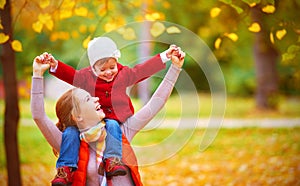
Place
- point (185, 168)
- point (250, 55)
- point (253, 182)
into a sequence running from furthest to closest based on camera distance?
point (250, 55) → point (185, 168) → point (253, 182)

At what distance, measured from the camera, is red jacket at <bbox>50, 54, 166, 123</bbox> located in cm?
313

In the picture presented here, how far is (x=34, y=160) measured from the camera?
301 inches

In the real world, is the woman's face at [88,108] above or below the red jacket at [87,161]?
above

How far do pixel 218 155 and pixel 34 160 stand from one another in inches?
108

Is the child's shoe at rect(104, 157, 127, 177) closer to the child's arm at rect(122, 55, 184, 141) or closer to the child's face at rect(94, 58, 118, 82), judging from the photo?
the child's arm at rect(122, 55, 184, 141)

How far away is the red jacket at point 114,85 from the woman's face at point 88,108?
0.23 feet

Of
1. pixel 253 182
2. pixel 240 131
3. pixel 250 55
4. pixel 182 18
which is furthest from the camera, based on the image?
pixel 250 55

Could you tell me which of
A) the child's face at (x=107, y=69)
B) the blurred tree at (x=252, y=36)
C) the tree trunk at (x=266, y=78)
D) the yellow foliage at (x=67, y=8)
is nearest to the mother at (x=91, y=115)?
the child's face at (x=107, y=69)

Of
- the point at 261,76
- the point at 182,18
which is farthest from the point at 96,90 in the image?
the point at 261,76

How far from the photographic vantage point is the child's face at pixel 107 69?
3.10 metres

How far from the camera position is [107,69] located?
3.11 metres

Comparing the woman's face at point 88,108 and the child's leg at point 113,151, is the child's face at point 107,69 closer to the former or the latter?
the woman's face at point 88,108

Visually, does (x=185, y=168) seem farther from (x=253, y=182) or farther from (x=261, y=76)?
(x=261, y=76)

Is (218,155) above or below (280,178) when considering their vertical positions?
above
